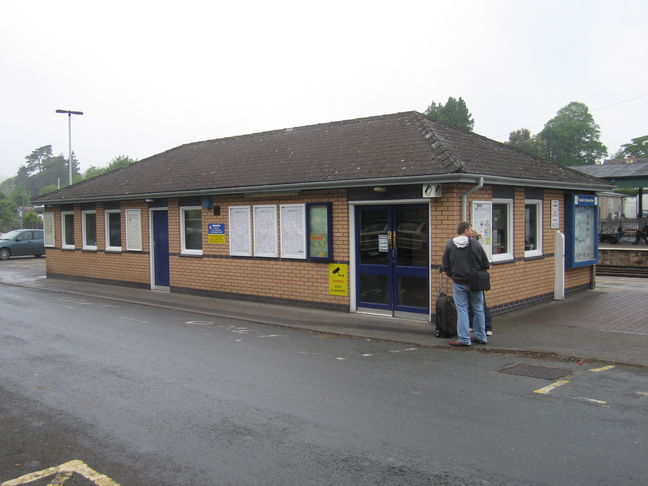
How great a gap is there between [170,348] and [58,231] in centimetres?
1292

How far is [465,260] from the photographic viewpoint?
8516mm

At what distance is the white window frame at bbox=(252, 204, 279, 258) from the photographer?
12891mm

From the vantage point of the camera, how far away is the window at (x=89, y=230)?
720 inches

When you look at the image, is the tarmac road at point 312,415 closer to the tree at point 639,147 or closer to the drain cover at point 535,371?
the drain cover at point 535,371

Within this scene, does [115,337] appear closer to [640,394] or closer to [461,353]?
[461,353]

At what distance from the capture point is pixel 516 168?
11781 millimetres

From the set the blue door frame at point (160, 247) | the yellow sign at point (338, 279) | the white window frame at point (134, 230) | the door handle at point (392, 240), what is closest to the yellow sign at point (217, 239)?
the blue door frame at point (160, 247)

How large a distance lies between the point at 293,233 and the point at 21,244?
23509mm

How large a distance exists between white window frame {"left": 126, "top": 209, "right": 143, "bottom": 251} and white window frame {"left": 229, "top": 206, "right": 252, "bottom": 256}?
3808 millimetres

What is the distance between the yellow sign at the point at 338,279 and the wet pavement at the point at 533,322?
442 millimetres

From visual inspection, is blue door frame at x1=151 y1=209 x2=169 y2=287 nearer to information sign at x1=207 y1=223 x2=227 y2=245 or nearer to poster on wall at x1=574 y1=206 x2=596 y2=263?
information sign at x1=207 y1=223 x2=227 y2=245

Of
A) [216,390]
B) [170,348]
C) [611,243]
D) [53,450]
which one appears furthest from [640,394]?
[611,243]

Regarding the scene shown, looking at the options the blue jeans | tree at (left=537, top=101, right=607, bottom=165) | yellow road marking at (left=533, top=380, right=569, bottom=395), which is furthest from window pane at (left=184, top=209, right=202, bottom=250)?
tree at (left=537, top=101, right=607, bottom=165)

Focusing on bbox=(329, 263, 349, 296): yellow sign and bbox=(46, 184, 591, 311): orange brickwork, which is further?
bbox=(329, 263, 349, 296): yellow sign
